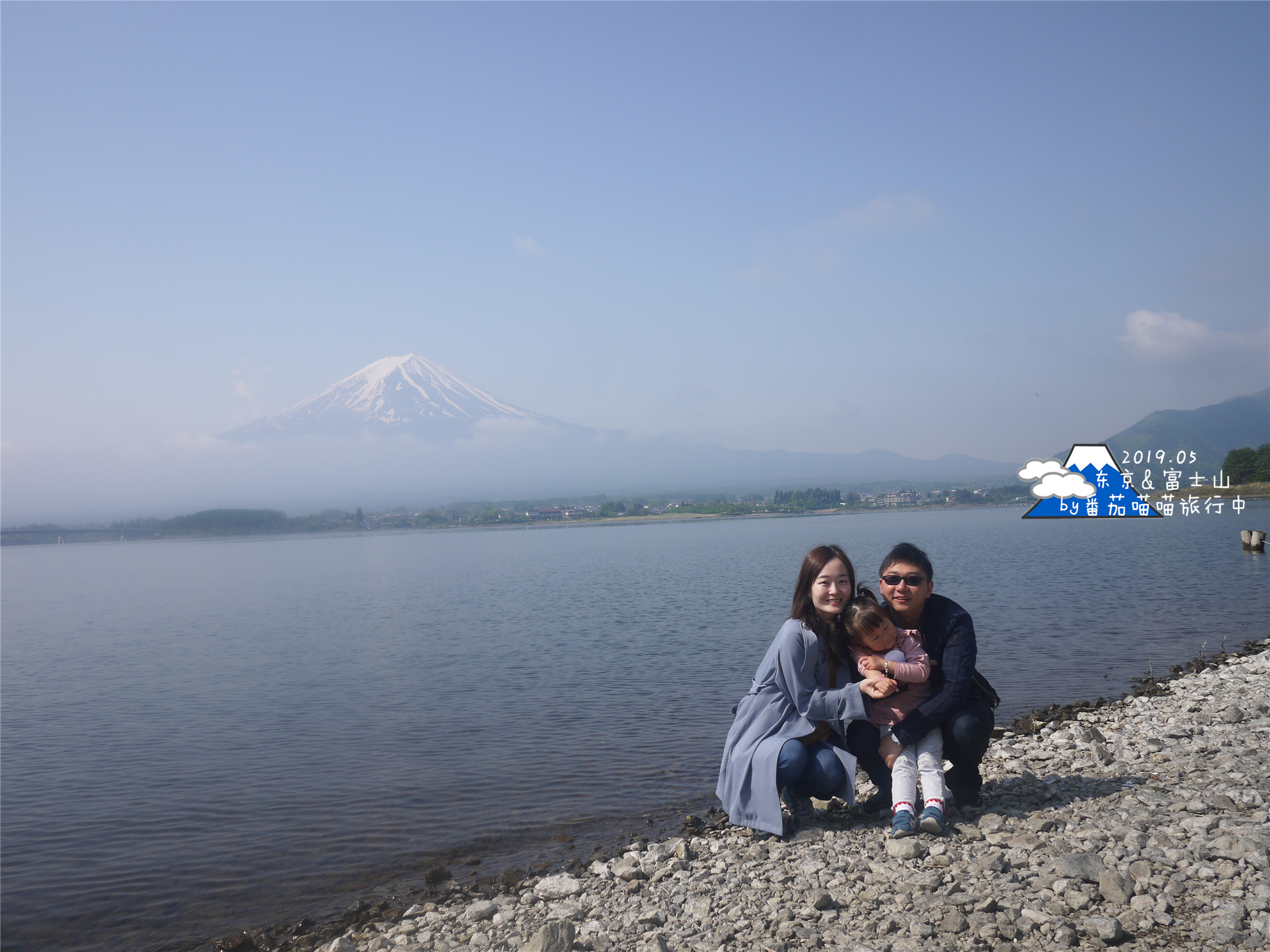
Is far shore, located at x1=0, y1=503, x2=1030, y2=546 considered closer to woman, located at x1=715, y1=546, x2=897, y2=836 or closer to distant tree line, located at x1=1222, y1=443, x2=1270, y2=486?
distant tree line, located at x1=1222, y1=443, x2=1270, y2=486

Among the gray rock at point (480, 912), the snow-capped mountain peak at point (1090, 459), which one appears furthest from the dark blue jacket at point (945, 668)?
the snow-capped mountain peak at point (1090, 459)

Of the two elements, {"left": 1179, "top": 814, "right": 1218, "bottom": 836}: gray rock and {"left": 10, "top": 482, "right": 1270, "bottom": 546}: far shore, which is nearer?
{"left": 1179, "top": 814, "right": 1218, "bottom": 836}: gray rock

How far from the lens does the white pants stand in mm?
5637

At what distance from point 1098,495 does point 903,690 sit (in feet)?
172

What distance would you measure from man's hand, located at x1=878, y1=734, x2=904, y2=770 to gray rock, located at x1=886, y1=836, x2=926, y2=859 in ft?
1.65

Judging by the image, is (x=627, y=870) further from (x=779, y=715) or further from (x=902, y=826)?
A: (x=902, y=826)

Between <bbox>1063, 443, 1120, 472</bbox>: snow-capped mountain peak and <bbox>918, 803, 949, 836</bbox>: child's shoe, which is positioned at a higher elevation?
<bbox>1063, 443, 1120, 472</bbox>: snow-capped mountain peak

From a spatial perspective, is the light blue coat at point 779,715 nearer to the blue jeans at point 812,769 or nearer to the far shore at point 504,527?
the blue jeans at point 812,769

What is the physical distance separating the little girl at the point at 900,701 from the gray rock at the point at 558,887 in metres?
2.28

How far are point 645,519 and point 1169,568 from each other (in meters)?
110

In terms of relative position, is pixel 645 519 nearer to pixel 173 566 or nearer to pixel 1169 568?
pixel 173 566

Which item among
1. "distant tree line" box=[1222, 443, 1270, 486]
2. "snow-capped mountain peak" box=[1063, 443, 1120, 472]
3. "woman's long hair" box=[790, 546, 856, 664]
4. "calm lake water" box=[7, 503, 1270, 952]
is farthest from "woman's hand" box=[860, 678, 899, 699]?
"distant tree line" box=[1222, 443, 1270, 486]

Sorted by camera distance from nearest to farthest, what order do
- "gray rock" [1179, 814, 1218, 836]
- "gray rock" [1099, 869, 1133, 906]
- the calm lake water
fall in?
"gray rock" [1099, 869, 1133, 906]
"gray rock" [1179, 814, 1218, 836]
the calm lake water

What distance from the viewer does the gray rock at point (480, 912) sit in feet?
18.5
